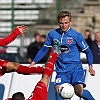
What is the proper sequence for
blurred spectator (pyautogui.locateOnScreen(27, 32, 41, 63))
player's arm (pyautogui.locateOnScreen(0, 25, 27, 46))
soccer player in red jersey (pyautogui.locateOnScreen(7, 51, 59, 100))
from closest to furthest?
soccer player in red jersey (pyautogui.locateOnScreen(7, 51, 59, 100)), player's arm (pyautogui.locateOnScreen(0, 25, 27, 46)), blurred spectator (pyautogui.locateOnScreen(27, 32, 41, 63))

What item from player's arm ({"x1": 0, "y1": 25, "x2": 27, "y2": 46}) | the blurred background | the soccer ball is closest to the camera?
the soccer ball

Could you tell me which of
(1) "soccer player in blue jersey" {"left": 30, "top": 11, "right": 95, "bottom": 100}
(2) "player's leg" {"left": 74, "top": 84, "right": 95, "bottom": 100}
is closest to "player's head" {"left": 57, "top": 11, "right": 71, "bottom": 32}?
(1) "soccer player in blue jersey" {"left": 30, "top": 11, "right": 95, "bottom": 100}

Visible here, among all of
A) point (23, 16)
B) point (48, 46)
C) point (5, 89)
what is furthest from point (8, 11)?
point (48, 46)

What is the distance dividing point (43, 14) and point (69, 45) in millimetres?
9895

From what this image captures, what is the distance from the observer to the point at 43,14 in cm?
1888

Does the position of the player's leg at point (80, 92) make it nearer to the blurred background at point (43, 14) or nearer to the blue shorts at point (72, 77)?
the blue shorts at point (72, 77)

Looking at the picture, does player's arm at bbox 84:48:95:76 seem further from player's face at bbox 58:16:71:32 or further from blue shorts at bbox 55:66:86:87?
player's face at bbox 58:16:71:32

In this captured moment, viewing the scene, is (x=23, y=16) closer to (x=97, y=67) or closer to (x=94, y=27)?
(x=94, y=27)

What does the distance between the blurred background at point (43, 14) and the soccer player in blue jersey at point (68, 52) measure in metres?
8.54

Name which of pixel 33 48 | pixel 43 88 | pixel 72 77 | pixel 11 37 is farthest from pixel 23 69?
pixel 33 48

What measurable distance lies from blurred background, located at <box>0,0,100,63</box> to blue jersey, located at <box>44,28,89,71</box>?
8.55 metres

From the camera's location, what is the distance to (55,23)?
18562mm

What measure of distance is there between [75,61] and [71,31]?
0.53m

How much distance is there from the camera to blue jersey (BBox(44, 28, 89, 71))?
9078 millimetres
